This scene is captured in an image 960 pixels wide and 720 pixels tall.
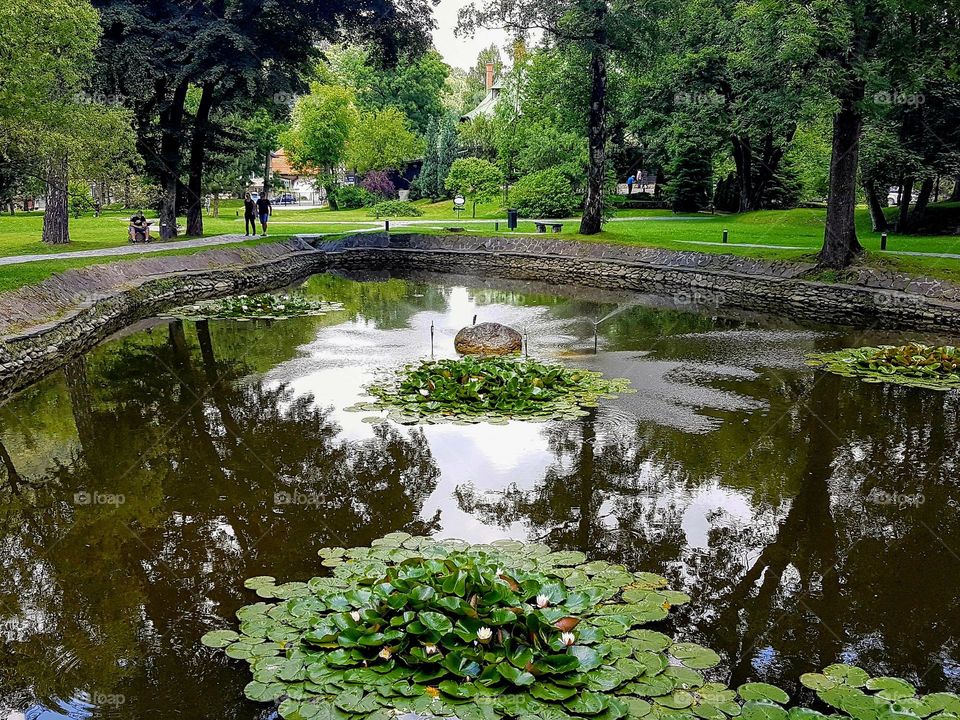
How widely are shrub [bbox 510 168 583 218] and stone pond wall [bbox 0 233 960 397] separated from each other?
38.0 ft

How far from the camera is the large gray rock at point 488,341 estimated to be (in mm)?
17500

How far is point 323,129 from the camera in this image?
60.2 m

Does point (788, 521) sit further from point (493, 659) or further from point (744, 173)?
point (744, 173)

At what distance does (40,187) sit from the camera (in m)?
26.8

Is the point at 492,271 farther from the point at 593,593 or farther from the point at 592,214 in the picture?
the point at 593,593

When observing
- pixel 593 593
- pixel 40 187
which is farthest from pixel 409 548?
pixel 40 187

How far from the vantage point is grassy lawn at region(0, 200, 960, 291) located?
2278 cm

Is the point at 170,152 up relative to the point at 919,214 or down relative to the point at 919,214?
up

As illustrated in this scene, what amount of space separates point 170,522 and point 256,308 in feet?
48.0

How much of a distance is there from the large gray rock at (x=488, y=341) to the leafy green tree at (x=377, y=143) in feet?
157

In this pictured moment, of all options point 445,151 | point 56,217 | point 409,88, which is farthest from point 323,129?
point 56,217

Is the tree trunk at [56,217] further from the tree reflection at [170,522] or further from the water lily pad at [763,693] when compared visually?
the water lily pad at [763,693]

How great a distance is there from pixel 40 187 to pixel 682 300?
65.0 ft

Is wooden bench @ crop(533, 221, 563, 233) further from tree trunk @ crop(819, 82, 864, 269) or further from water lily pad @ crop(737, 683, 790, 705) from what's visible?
water lily pad @ crop(737, 683, 790, 705)
